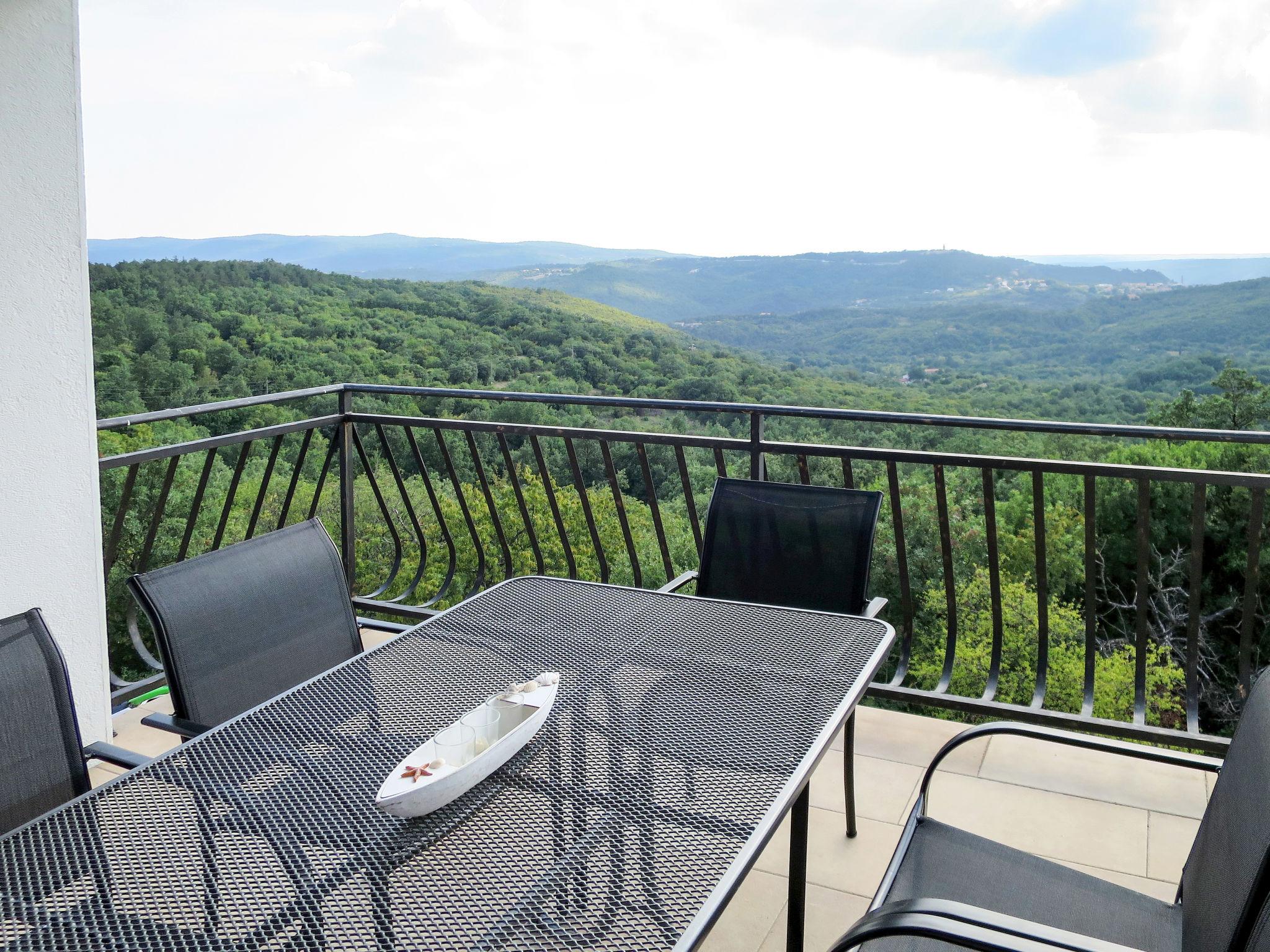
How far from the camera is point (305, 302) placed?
47.0ft

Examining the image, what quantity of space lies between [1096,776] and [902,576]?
2.92ft

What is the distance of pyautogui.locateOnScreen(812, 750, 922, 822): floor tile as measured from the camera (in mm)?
2645

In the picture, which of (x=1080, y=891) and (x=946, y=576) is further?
(x=946, y=576)

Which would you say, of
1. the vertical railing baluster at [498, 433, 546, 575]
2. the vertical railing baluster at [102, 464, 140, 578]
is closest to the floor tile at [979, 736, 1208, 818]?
the vertical railing baluster at [498, 433, 546, 575]

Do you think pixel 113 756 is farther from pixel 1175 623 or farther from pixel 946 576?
pixel 1175 623

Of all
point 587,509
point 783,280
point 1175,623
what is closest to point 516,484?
point 587,509

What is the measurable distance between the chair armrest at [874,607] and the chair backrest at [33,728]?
1.70m

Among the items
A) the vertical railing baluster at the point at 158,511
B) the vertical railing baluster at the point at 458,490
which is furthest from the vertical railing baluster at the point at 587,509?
the vertical railing baluster at the point at 158,511

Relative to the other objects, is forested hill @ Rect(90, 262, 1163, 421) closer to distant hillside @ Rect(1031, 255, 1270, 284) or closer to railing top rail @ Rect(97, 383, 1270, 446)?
distant hillside @ Rect(1031, 255, 1270, 284)

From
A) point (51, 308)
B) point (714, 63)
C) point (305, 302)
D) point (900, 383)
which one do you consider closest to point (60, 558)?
point (51, 308)

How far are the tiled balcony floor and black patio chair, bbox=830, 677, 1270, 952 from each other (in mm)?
556

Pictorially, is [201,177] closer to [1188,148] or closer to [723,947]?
[1188,148]

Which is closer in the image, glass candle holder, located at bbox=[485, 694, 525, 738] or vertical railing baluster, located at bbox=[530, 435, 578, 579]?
glass candle holder, located at bbox=[485, 694, 525, 738]

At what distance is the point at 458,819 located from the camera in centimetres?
121
